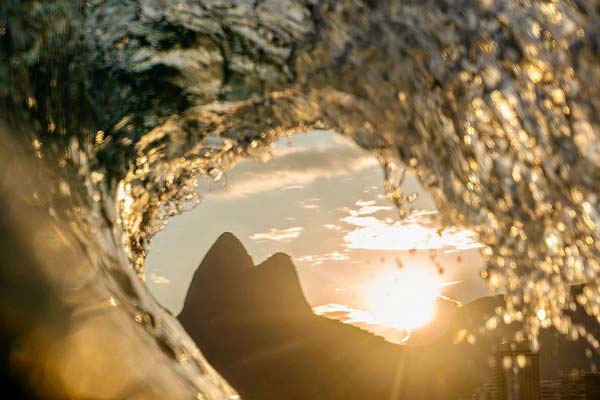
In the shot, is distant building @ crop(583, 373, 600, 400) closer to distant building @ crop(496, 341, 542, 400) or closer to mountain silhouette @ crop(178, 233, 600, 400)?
distant building @ crop(496, 341, 542, 400)

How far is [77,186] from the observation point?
2.88 meters

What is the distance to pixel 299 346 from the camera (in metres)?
102

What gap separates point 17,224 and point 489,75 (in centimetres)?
220

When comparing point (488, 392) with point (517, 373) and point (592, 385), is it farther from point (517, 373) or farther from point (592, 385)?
→ point (592, 385)

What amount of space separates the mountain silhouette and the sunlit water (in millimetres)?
82028

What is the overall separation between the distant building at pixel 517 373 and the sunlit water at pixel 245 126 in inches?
661

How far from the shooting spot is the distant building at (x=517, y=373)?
20250mm

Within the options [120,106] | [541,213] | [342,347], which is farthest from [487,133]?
[342,347]

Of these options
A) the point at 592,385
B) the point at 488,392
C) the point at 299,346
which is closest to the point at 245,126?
the point at 488,392

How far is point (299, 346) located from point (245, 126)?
99.1 metres

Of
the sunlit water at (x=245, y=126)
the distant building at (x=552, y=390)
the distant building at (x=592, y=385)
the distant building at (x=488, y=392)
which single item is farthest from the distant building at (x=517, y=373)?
the sunlit water at (x=245, y=126)

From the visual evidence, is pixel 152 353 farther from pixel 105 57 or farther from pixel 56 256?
pixel 105 57

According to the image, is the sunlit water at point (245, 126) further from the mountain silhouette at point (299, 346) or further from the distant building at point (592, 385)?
the mountain silhouette at point (299, 346)

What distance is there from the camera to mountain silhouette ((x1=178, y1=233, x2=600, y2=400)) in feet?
284
